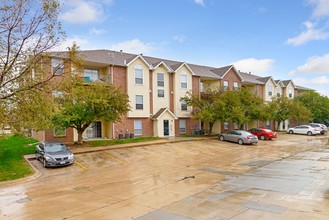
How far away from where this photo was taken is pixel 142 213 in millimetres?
7719

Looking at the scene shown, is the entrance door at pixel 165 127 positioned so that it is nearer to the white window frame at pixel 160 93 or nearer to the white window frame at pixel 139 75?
the white window frame at pixel 160 93

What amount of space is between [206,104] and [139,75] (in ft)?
31.2

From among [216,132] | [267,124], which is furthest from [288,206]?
[267,124]

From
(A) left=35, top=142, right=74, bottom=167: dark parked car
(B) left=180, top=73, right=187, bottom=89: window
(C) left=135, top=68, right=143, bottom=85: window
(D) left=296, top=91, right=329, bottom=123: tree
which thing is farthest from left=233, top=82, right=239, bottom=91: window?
(A) left=35, top=142, right=74, bottom=167: dark parked car

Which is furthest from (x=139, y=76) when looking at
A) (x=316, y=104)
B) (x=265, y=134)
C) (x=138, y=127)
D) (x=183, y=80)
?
(x=316, y=104)

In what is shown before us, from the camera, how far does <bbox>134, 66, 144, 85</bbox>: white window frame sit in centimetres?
3031

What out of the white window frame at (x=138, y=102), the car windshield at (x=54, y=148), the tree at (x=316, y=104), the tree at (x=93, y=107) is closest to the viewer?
the car windshield at (x=54, y=148)

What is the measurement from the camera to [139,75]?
100 feet

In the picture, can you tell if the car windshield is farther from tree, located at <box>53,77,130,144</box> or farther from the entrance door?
the entrance door

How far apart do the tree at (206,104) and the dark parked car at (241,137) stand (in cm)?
288

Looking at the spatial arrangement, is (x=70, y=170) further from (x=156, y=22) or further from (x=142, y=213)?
(x=156, y=22)

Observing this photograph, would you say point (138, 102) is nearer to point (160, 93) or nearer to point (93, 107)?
point (160, 93)

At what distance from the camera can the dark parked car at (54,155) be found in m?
16.4

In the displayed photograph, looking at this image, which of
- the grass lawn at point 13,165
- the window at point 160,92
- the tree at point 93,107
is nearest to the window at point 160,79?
the window at point 160,92
